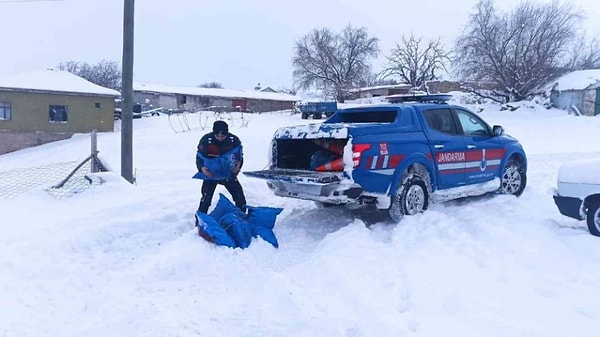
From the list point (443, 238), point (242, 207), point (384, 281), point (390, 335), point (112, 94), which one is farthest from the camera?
point (112, 94)

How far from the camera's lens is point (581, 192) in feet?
20.2

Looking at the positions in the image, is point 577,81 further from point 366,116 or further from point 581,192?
point 581,192

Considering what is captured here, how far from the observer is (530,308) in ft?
13.0

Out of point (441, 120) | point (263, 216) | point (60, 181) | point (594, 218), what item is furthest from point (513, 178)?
point (60, 181)

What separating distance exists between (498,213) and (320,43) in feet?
197

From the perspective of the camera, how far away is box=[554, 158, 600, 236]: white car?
6035 mm

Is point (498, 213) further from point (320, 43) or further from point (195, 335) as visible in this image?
point (320, 43)

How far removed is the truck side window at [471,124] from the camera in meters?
7.98

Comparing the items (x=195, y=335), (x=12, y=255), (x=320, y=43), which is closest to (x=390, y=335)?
(x=195, y=335)

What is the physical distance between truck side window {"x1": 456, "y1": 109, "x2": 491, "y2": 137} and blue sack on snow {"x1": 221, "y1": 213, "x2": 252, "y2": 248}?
3999 millimetres

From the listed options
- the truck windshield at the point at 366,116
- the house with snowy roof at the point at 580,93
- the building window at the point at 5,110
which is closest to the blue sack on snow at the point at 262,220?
the truck windshield at the point at 366,116

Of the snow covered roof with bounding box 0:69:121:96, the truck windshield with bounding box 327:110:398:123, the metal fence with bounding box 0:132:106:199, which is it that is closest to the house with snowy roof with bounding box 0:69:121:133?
the snow covered roof with bounding box 0:69:121:96

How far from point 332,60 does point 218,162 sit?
59.2m

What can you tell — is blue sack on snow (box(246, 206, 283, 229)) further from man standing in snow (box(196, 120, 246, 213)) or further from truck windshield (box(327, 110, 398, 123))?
truck windshield (box(327, 110, 398, 123))
